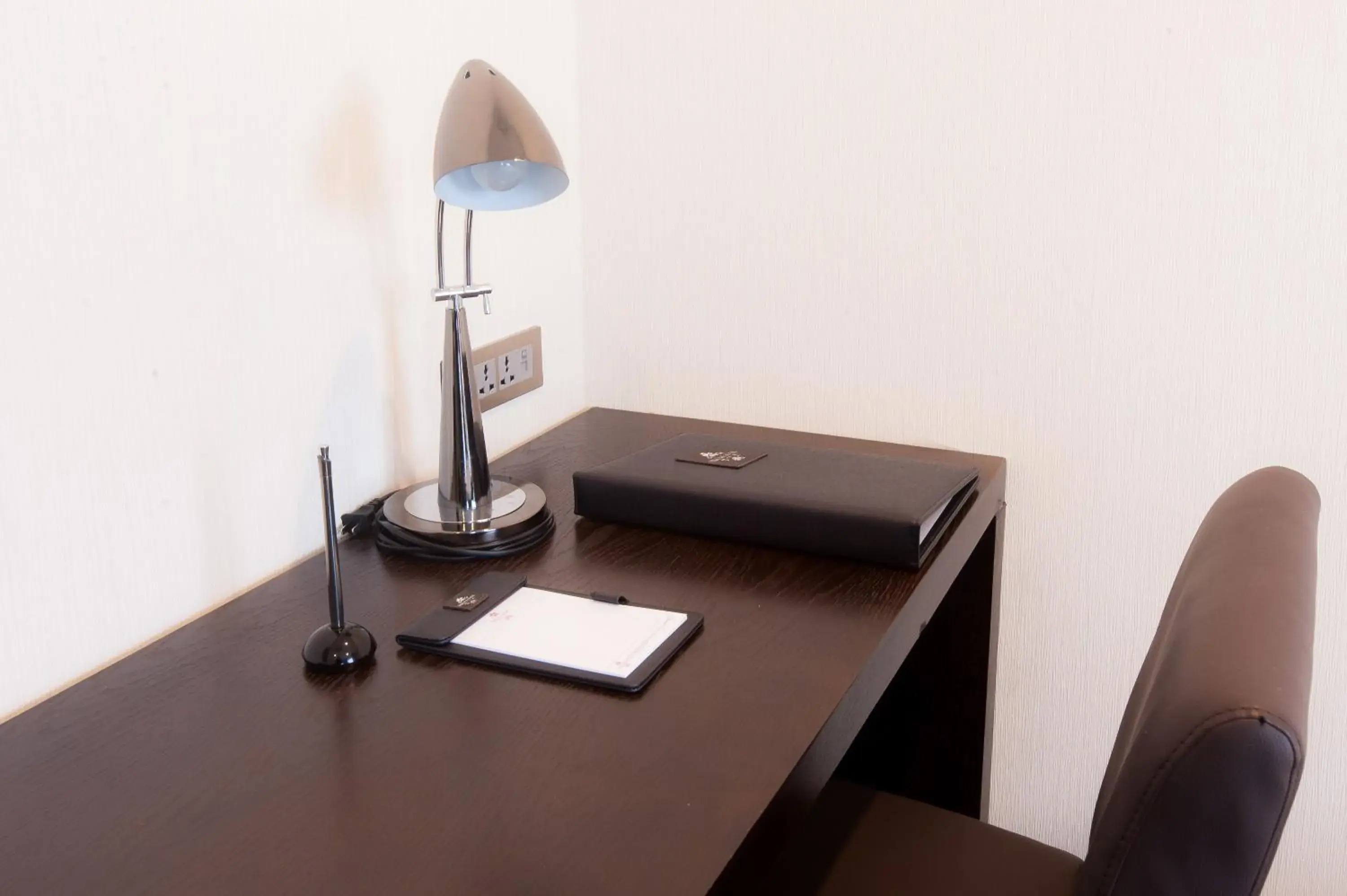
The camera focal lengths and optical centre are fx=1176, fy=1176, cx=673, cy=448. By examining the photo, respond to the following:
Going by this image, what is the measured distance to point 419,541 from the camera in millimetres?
1144

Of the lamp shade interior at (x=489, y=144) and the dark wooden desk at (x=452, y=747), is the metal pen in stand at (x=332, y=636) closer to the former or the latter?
the dark wooden desk at (x=452, y=747)

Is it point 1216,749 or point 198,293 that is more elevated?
point 198,293

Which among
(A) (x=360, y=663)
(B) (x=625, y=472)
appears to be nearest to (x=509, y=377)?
(B) (x=625, y=472)

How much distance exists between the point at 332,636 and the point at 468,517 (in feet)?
0.83

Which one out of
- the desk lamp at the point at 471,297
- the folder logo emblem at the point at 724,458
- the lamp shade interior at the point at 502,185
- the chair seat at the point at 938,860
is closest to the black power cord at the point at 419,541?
the desk lamp at the point at 471,297

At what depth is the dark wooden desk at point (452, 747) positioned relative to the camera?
71 cm

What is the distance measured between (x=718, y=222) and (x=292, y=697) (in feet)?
2.97

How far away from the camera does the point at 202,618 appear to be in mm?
1039

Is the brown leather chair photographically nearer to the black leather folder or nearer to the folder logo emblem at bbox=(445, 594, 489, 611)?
the black leather folder

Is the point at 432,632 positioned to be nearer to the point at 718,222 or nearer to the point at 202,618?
the point at 202,618

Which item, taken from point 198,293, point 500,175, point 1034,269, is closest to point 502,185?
point 500,175

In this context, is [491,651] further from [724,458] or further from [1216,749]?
[1216,749]

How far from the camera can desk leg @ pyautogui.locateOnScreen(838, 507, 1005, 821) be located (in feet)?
4.80

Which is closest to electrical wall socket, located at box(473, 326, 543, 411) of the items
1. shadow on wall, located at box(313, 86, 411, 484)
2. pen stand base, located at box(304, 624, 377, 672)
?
shadow on wall, located at box(313, 86, 411, 484)
